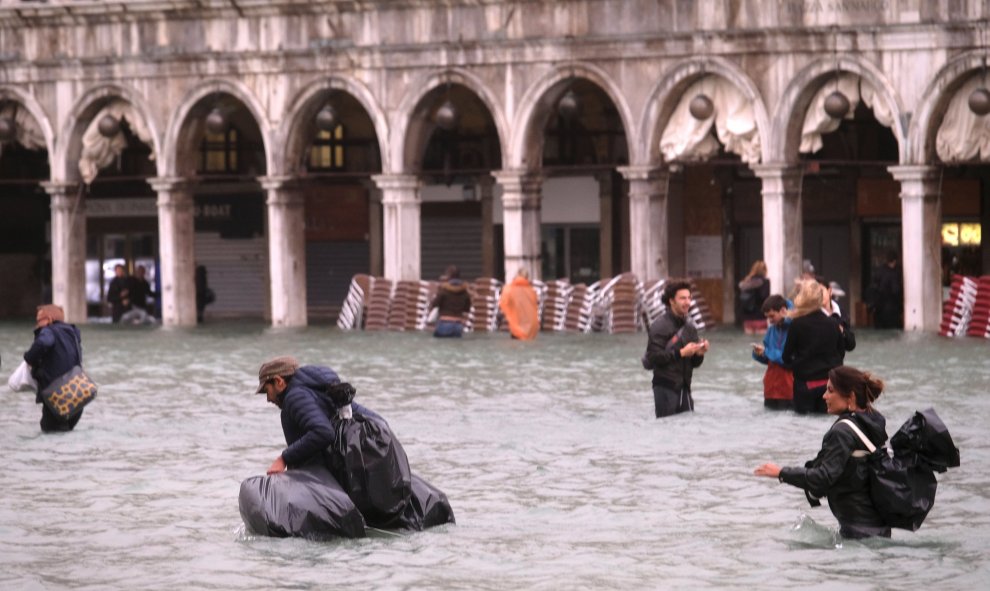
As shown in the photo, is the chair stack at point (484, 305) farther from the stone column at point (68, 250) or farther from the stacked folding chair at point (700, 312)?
the stone column at point (68, 250)

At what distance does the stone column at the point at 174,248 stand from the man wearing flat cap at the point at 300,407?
1047 inches

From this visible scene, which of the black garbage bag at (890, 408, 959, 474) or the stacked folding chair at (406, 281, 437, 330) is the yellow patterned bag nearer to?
the black garbage bag at (890, 408, 959, 474)

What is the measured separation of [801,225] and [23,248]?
17479mm

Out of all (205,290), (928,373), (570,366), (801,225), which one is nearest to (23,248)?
(205,290)

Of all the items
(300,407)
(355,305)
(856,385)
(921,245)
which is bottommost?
(355,305)

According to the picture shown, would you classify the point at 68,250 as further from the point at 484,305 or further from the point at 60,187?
the point at 484,305

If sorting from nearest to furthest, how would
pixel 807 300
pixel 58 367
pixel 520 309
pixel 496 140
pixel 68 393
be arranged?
1. pixel 807 300
2. pixel 58 367
3. pixel 68 393
4. pixel 520 309
5. pixel 496 140

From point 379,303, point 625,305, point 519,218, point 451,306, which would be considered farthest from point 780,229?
point 379,303

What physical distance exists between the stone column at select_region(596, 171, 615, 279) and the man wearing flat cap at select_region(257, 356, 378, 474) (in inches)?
1036

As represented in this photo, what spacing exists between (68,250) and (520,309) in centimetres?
1034

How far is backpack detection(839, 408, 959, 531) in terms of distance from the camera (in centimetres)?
1135

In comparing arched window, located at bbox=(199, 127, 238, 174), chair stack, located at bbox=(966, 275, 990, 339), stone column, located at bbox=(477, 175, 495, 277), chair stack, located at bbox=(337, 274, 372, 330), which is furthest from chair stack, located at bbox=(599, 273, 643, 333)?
arched window, located at bbox=(199, 127, 238, 174)

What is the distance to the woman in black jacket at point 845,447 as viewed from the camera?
37.5ft

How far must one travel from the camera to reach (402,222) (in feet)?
122
